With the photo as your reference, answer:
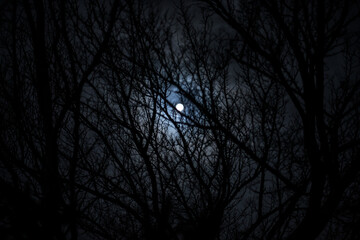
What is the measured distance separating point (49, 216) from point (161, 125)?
8.95ft

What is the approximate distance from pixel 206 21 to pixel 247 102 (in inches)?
73.8

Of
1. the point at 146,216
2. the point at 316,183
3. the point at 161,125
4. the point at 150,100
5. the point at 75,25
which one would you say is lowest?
the point at 146,216

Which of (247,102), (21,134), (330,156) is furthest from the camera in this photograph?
(247,102)

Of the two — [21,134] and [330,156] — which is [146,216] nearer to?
[21,134]

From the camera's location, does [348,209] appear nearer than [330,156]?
No

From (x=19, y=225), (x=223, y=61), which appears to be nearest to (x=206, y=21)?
(x=223, y=61)

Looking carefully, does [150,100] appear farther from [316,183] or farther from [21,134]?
[316,183]

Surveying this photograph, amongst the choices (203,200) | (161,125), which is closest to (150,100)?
(161,125)

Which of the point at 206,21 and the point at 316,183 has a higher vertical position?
the point at 206,21

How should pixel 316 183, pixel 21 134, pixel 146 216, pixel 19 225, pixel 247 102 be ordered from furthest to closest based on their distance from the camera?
pixel 247 102 → pixel 146 216 → pixel 21 134 → pixel 316 183 → pixel 19 225

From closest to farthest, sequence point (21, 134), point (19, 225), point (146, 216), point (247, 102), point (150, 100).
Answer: point (19, 225)
point (21, 134)
point (146, 216)
point (150, 100)
point (247, 102)

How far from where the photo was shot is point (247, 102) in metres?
4.71

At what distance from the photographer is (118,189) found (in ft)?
14.2

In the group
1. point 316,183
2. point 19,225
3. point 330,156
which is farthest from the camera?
point 330,156
